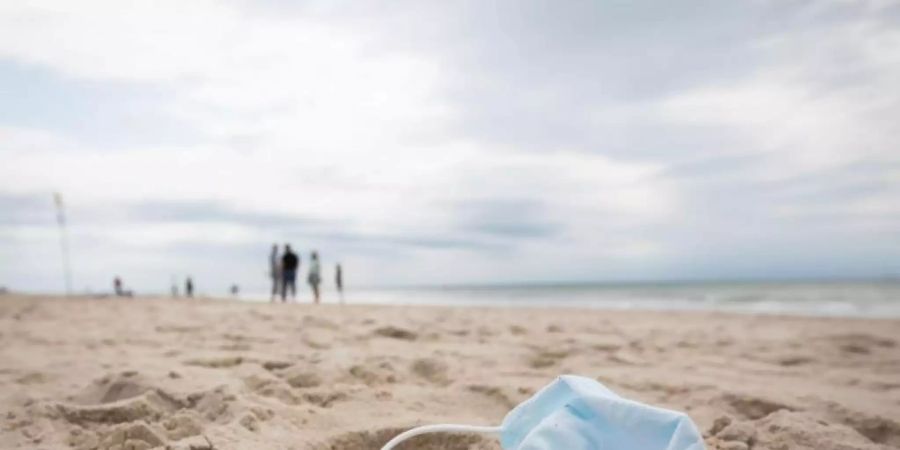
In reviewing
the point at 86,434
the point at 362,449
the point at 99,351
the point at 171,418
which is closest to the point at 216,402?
the point at 171,418

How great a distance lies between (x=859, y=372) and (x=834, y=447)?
6.30ft

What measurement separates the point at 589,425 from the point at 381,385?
1.61 metres

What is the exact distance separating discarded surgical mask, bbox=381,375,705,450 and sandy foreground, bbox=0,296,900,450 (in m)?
0.51

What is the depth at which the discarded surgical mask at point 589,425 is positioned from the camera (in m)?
1.41

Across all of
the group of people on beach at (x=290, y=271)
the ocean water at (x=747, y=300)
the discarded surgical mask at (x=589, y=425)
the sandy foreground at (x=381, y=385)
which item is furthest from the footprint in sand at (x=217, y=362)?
the ocean water at (x=747, y=300)

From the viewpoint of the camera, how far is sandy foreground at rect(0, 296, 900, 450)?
2.12 meters

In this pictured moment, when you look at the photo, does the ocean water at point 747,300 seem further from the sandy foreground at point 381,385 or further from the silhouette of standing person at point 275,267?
the sandy foreground at point 381,385

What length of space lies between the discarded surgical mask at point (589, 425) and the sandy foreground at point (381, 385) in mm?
509

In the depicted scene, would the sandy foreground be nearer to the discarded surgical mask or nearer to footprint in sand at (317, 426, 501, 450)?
footprint in sand at (317, 426, 501, 450)

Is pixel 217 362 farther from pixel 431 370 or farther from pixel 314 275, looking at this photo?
pixel 314 275

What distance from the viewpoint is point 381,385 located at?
2.93m

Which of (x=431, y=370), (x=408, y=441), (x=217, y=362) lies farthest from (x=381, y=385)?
(x=217, y=362)

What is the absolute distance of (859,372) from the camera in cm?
348

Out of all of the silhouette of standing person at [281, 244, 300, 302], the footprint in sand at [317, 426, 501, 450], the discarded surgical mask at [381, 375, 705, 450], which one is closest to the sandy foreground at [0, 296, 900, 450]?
the footprint in sand at [317, 426, 501, 450]
